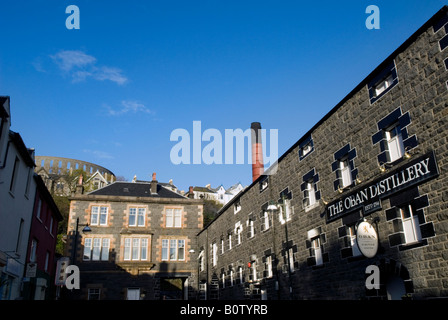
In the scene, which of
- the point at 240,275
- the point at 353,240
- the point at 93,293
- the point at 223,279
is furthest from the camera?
the point at 93,293

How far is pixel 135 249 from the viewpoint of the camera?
36625 mm

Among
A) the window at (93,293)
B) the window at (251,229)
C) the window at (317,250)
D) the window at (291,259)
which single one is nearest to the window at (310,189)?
the window at (317,250)

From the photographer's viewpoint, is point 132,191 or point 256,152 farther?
point 132,191

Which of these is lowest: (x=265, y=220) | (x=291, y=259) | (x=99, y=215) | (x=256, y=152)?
(x=291, y=259)

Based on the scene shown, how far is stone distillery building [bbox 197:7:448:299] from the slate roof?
20469 mm

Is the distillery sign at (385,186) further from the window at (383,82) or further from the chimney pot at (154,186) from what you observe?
the chimney pot at (154,186)

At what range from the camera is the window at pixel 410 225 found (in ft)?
38.3

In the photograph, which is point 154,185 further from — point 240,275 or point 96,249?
point 240,275

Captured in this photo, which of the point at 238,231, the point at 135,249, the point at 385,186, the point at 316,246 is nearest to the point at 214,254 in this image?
the point at 238,231

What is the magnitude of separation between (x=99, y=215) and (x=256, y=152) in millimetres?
16131

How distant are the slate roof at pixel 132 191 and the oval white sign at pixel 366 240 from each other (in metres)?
29.5

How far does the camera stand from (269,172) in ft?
75.4
